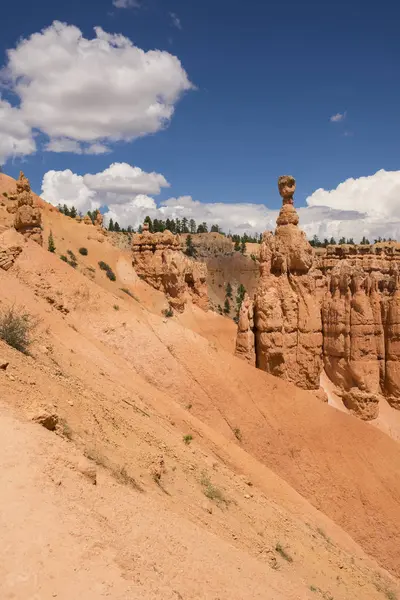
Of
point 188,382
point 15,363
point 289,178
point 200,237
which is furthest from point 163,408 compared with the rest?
point 200,237

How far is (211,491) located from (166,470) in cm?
122

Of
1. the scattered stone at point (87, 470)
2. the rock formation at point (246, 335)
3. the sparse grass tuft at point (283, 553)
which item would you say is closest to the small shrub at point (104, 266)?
the rock formation at point (246, 335)

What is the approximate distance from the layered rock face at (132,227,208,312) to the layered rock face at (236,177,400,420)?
41.5 feet

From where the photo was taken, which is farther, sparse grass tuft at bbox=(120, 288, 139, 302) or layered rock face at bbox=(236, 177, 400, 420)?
sparse grass tuft at bbox=(120, 288, 139, 302)

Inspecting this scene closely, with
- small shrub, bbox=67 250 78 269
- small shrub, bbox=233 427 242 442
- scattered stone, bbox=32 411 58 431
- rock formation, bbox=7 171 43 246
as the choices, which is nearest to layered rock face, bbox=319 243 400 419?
small shrub, bbox=233 427 242 442

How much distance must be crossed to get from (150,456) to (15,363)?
3.37 m

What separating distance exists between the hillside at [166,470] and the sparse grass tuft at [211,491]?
0.05 meters

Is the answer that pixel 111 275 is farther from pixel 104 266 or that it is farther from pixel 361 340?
pixel 361 340

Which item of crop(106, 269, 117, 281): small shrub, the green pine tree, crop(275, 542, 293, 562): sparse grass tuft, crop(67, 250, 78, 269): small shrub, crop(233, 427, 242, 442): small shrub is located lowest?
crop(233, 427, 242, 442): small shrub

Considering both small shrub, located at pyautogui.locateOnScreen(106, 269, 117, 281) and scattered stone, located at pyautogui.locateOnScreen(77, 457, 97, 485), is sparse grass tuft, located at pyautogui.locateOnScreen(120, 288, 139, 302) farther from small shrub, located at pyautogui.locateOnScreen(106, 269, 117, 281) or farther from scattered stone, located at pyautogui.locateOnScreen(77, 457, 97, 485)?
scattered stone, located at pyautogui.locateOnScreen(77, 457, 97, 485)

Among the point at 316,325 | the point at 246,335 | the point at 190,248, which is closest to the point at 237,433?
the point at 246,335

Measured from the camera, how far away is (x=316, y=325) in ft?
69.0

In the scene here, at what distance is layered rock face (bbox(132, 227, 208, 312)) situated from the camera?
1326 inches

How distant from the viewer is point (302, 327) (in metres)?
20.9
